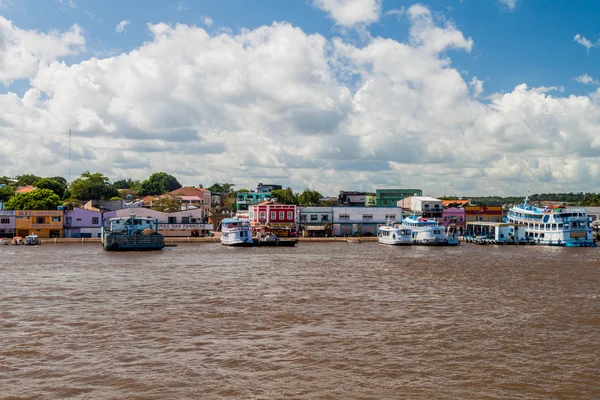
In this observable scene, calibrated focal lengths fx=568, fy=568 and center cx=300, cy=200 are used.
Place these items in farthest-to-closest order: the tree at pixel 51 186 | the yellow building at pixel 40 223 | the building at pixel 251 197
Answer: the building at pixel 251 197
the tree at pixel 51 186
the yellow building at pixel 40 223

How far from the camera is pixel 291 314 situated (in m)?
20.9

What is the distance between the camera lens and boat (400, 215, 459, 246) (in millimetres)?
64625

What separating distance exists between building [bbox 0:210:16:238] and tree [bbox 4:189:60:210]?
2908 mm

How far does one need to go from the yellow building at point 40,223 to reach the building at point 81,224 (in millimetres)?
1014

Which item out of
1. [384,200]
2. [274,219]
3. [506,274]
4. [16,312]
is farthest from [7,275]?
[384,200]

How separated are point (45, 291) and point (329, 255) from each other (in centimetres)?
2745

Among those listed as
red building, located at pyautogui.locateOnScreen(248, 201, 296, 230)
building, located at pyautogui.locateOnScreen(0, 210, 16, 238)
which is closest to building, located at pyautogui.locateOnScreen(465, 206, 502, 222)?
red building, located at pyautogui.locateOnScreen(248, 201, 296, 230)

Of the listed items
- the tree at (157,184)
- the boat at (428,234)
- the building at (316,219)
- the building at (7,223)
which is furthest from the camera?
the tree at (157,184)

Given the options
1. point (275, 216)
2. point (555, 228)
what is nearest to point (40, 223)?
point (275, 216)

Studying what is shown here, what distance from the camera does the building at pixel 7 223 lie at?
69.4 metres

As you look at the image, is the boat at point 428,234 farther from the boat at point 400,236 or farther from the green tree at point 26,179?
the green tree at point 26,179

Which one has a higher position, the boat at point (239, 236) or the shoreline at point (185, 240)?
the boat at point (239, 236)

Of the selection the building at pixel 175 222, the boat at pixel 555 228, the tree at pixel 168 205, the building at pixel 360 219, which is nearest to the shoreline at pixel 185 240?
the building at pixel 175 222

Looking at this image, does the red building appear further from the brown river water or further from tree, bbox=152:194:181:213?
the brown river water
